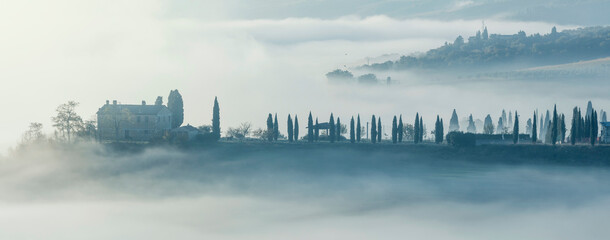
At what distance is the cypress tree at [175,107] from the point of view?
17100 cm

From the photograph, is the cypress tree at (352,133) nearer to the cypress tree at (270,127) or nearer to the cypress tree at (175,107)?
the cypress tree at (270,127)

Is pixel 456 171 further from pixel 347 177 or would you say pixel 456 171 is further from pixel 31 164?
pixel 31 164

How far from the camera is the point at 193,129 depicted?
543 ft

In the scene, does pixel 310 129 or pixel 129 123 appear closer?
pixel 129 123

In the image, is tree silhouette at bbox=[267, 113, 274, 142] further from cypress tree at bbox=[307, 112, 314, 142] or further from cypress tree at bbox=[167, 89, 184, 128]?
cypress tree at bbox=[167, 89, 184, 128]

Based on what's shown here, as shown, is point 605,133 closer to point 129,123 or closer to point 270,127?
point 270,127

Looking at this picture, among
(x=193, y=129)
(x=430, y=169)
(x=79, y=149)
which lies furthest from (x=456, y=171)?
(x=79, y=149)

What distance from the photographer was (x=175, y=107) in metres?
171

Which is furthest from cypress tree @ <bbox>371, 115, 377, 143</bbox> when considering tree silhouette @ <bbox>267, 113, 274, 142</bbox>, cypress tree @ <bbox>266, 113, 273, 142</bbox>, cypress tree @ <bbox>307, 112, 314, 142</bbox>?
cypress tree @ <bbox>266, 113, 273, 142</bbox>

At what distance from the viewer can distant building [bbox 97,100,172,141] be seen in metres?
162

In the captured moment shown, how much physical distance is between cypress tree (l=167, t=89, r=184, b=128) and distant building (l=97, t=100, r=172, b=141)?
22.5 ft

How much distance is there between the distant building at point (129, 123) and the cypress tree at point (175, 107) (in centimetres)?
684

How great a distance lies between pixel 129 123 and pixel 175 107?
1147cm

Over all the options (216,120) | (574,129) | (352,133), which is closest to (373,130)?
(352,133)
